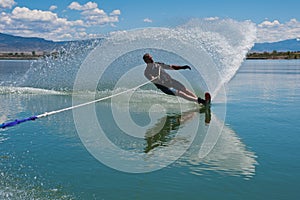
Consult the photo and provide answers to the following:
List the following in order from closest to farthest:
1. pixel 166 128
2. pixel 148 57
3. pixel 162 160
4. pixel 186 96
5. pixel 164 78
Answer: pixel 162 160 → pixel 166 128 → pixel 148 57 → pixel 164 78 → pixel 186 96

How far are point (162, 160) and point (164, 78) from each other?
246 inches

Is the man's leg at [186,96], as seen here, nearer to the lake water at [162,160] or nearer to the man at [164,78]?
the man at [164,78]

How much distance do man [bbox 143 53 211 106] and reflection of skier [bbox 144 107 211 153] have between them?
72 cm

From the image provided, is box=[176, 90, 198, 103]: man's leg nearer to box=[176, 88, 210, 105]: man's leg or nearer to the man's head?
box=[176, 88, 210, 105]: man's leg

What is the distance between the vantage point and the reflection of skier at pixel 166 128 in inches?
357

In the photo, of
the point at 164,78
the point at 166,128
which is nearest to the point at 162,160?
Result: the point at 166,128

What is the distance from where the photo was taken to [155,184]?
6.21 metres

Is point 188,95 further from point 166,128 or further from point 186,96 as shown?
point 166,128

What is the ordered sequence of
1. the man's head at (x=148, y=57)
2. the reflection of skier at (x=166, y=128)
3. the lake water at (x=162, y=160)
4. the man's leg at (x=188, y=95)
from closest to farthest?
1. the lake water at (x=162, y=160)
2. the reflection of skier at (x=166, y=128)
3. the man's head at (x=148, y=57)
4. the man's leg at (x=188, y=95)

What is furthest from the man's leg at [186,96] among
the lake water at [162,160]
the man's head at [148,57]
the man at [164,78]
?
the man's head at [148,57]

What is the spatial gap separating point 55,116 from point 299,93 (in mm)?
13455

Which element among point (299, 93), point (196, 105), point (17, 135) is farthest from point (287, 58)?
point (17, 135)

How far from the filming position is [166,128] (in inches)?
422

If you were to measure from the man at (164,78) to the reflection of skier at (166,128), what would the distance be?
717mm
